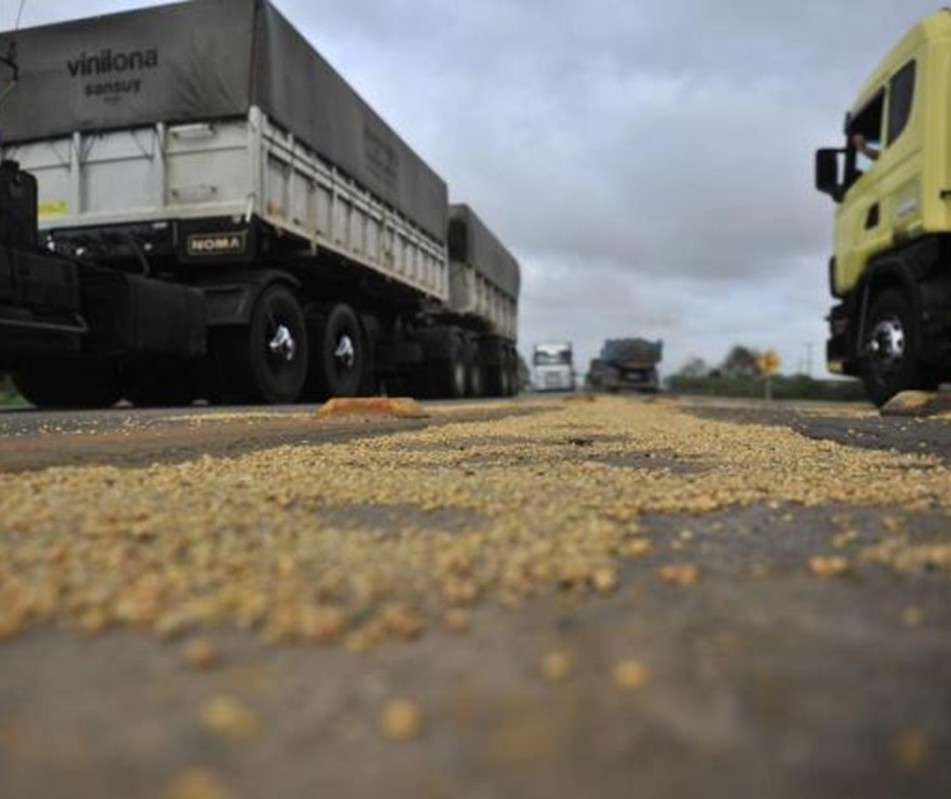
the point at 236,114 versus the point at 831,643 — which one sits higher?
the point at 236,114

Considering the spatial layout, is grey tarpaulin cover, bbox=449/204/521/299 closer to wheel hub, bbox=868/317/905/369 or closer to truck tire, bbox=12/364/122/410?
truck tire, bbox=12/364/122/410

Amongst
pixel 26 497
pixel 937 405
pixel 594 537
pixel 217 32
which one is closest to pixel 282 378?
pixel 217 32

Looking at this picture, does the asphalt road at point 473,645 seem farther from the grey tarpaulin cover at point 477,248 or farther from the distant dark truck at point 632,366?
the distant dark truck at point 632,366

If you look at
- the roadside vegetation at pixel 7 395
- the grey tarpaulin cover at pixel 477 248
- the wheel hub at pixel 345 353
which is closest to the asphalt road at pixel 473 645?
the wheel hub at pixel 345 353

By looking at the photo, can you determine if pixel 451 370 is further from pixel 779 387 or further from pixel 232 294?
pixel 779 387

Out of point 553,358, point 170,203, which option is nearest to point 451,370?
point 170,203

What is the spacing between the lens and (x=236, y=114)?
391 inches

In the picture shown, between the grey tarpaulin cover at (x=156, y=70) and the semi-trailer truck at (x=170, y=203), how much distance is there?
2 cm

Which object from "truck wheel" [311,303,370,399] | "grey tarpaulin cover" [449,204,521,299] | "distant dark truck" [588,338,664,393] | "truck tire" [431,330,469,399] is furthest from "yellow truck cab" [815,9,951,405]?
"distant dark truck" [588,338,664,393]

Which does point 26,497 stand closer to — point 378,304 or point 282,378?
point 282,378

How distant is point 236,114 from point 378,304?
599cm

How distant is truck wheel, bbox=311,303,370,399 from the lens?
12008 millimetres

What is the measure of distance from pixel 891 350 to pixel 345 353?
661cm

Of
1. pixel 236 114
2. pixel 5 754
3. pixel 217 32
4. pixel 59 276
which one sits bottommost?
pixel 5 754
